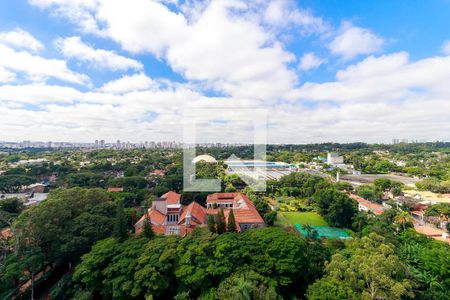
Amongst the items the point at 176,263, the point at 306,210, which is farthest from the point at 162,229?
the point at 306,210

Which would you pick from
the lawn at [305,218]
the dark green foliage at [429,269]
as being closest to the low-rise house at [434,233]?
the dark green foliage at [429,269]

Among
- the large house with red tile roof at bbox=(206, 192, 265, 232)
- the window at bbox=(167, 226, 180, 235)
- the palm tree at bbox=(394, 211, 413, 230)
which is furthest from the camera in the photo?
the palm tree at bbox=(394, 211, 413, 230)

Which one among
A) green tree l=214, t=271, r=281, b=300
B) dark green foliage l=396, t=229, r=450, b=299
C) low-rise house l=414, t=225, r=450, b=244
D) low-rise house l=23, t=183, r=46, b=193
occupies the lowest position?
low-rise house l=414, t=225, r=450, b=244

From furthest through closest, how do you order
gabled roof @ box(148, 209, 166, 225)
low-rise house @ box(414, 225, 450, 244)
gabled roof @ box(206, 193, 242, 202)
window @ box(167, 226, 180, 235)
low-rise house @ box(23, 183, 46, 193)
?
low-rise house @ box(23, 183, 46, 193), gabled roof @ box(206, 193, 242, 202), low-rise house @ box(414, 225, 450, 244), gabled roof @ box(148, 209, 166, 225), window @ box(167, 226, 180, 235)

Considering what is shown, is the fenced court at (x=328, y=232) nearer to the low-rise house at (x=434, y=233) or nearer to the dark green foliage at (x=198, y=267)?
the low-rise house at (x=434, y=233)

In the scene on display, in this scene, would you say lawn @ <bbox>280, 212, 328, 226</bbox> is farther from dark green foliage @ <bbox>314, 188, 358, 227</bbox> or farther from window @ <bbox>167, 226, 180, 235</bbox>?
window @ <bbox>167, 226, 180, 235</bbox>

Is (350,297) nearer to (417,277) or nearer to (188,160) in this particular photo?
(417,277)

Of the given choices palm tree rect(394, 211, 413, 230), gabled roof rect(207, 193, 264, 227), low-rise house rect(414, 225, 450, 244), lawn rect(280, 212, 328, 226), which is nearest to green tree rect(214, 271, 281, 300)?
gabled roof rect(207, 193, 264, 227)

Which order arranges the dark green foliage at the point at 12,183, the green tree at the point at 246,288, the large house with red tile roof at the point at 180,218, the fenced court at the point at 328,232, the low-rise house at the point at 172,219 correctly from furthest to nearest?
the dark green foliage at the point at 12,183
the fenced court at the point at 328,232
the large house with red tile roof at the point at 180,218
the low-rise house at the point at 172,219
the green tree at the point at 246,288

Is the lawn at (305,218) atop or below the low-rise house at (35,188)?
below
